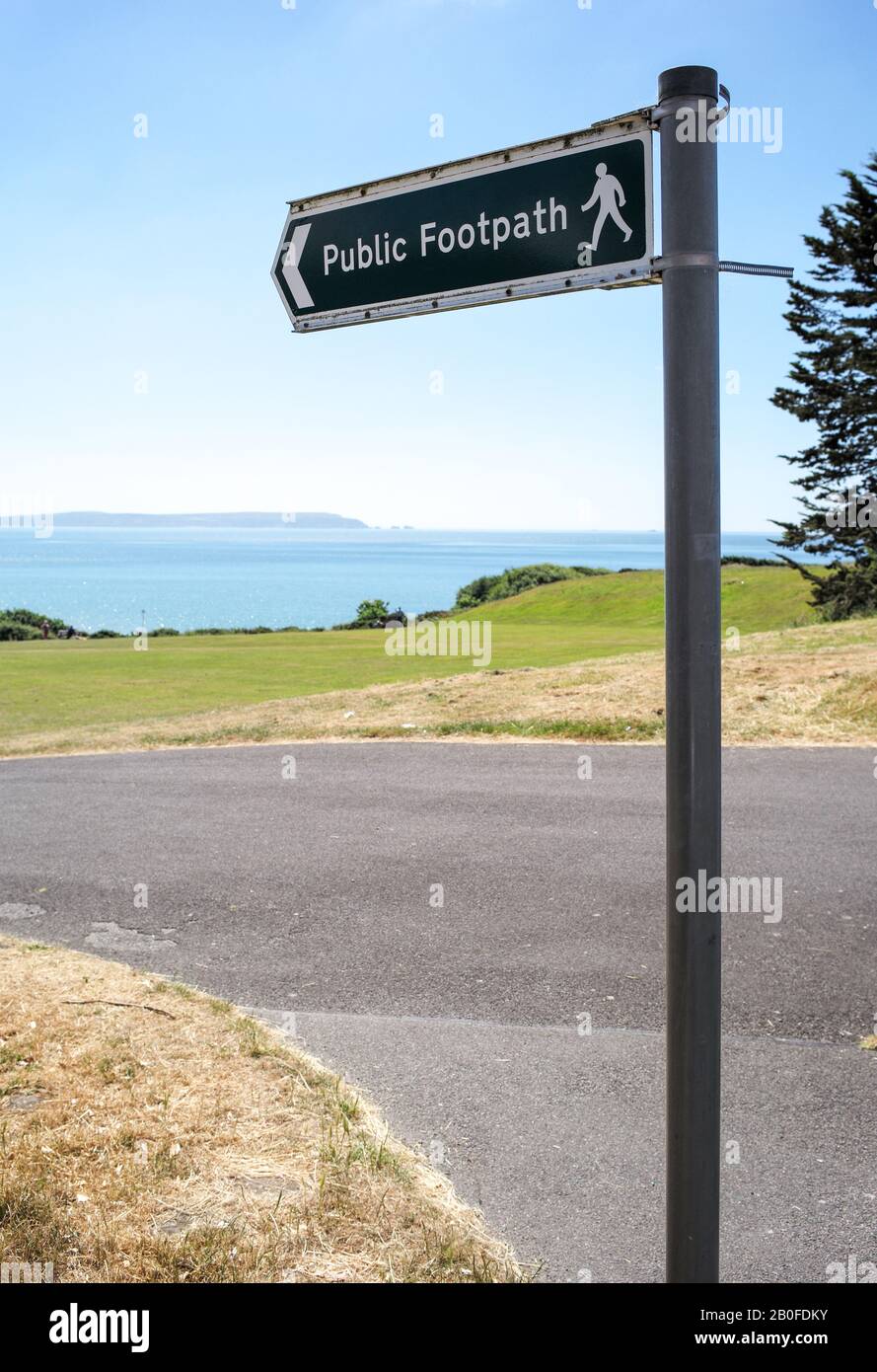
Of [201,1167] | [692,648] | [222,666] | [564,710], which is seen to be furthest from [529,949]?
[222,666]

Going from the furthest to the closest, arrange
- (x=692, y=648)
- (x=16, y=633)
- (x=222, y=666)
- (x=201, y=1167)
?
(x=16, y=633), (x=222, y=666), (x=201, y=1167), (x=692, y=648)

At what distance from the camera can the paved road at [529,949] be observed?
3.34 m

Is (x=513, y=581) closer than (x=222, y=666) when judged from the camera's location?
No

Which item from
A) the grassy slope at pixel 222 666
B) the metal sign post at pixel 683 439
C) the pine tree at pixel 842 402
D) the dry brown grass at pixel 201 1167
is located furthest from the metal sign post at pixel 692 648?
the pine tree at pixel 842 402

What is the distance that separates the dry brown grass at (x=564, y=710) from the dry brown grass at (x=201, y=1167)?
26.6 ft

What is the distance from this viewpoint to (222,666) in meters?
23.9

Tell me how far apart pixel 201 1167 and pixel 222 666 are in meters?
21.2

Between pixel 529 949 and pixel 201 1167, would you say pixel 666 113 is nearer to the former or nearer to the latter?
pixel 201 1167

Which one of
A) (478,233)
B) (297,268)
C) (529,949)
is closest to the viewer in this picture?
(478,233)

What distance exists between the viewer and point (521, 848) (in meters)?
7.40

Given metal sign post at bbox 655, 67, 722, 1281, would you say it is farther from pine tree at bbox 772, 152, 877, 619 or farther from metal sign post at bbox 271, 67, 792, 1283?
pine tree at bbox 772, 152, 877, 619

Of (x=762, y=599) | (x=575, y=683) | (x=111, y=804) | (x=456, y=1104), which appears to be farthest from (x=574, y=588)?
(x=456, y=1104)
